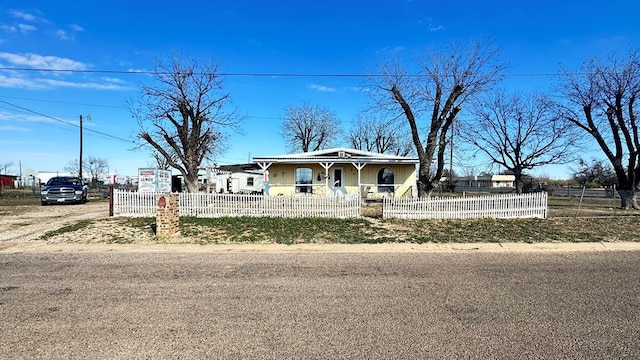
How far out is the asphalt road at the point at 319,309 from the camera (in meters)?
3.24

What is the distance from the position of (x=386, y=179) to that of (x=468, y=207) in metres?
9.07

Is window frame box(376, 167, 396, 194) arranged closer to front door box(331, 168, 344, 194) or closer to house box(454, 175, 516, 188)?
front door box(331, 168, 344, 194)

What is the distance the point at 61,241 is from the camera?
902 centimetres

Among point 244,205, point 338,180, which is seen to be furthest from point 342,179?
point 244,205

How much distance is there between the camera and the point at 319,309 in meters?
4.28

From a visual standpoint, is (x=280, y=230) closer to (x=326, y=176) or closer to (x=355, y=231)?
(x=355, y=231)

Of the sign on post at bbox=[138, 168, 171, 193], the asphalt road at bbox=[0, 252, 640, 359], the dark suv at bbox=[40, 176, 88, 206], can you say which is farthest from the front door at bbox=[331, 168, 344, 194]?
the dark suv at bbox=[40, 176, 88, 206]

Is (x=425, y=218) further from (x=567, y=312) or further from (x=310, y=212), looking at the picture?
(x=567, y=312)

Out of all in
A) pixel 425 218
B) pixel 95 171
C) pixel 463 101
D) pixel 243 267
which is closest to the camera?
pixel 243 267

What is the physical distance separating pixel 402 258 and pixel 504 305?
301 cm

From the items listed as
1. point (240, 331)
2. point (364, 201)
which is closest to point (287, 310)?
point (240, 331)

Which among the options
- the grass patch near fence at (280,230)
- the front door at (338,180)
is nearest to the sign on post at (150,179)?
the grass patch near fence at (280,230)

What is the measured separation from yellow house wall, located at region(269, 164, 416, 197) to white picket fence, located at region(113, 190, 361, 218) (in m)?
8.24

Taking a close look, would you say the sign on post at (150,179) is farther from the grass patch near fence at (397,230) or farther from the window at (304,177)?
the window at (304,177)
